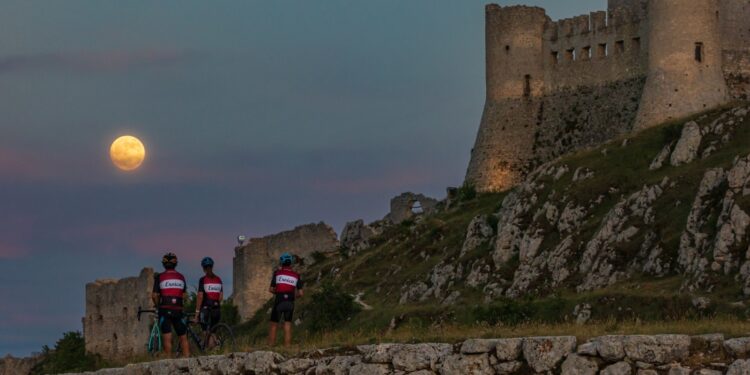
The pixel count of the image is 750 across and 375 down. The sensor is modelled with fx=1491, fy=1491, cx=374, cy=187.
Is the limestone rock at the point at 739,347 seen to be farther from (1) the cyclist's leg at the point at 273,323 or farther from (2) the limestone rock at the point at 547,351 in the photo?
(1) the cyclist's leg at the point at 273,323

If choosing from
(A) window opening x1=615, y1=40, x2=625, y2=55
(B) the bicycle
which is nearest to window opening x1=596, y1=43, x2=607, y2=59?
(A) window opening x1=615, y1=40, x2=625, y2=55

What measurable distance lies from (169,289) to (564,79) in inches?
1886

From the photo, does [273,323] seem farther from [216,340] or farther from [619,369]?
[619,369]

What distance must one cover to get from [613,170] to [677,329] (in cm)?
3478

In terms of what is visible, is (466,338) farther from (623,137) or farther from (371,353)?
(623,137)

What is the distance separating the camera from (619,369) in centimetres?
1889

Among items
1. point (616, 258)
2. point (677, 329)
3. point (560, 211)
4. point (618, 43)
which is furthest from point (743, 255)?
point (618, 43)

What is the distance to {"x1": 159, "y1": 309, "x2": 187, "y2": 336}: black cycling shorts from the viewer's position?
26703 millimetres

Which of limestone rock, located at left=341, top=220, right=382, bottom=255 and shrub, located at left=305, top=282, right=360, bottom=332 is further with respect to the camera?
limestone rock, located at left=341, top=220, right=382, bottom=255

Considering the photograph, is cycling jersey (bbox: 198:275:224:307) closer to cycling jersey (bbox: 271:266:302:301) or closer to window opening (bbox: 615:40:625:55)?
cycling jersey (bbox: 271:266:302:301)

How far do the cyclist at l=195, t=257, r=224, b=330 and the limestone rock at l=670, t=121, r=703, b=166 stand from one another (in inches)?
1079

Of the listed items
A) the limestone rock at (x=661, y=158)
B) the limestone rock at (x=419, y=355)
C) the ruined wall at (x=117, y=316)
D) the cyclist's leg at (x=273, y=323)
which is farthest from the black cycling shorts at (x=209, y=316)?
the ruined wall at (x=117, y=316)

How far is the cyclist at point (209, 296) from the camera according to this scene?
89.7ft

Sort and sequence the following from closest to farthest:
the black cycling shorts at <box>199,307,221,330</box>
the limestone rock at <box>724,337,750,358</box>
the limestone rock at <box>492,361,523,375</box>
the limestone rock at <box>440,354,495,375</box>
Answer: the limestone rock at <box>724,337,750,358</box> → the limestone rock at <box>492,361,523,375</box> → the limestone rock at <box>440,354,495,375</box> → the black cycling shorts at <box>199,307,221,330</box>
